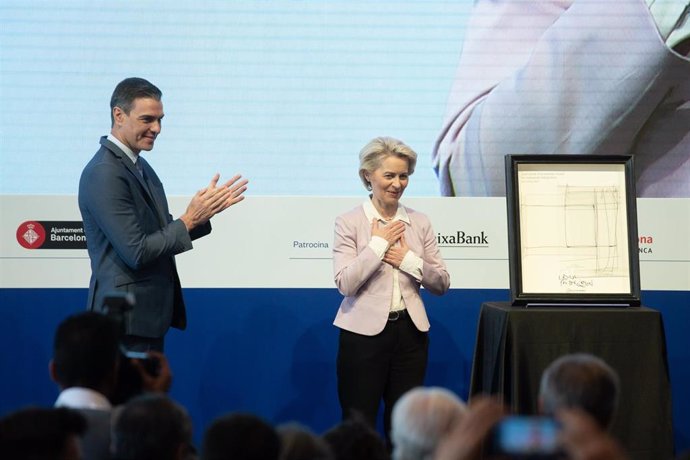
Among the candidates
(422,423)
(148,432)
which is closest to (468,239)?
(422,423)

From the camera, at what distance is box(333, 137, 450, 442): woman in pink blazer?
3.63 metres

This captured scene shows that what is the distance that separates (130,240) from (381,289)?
0.97 metres

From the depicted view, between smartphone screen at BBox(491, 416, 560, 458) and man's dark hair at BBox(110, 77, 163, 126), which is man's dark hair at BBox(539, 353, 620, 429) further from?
man's dark hair at BBox(110, 77, 163, 126)

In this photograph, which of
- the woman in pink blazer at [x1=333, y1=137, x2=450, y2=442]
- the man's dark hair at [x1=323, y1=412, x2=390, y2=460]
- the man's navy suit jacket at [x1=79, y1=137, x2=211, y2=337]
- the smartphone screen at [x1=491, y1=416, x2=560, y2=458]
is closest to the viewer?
the smartphone screen at [x1=491, y1=416, x2=560, y2=458]

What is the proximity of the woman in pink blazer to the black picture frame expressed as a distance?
45cm

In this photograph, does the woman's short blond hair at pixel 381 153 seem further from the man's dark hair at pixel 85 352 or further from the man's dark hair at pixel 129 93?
the man's dark hair at pixel 85 352

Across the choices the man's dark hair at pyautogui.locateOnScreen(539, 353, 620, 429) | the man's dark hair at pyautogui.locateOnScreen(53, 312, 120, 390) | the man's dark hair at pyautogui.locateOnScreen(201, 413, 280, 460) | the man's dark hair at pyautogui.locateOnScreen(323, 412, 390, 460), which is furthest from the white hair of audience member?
the man's dark hair at pyautogui.locateOnScreen(53, 312, 120, 390)

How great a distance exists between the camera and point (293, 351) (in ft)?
15.3

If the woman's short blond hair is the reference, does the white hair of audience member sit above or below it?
below

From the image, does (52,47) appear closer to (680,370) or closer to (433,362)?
(433,362)

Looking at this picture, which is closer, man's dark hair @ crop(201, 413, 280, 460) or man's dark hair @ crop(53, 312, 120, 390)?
man's dark hair @ crop(201, 413, 280, 460)

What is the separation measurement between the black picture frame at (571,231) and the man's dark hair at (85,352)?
4.76 feet

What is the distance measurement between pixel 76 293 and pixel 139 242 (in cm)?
143

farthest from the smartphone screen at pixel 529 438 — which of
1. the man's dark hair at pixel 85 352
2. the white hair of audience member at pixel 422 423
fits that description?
the man's dark hair at pixel 85 352
